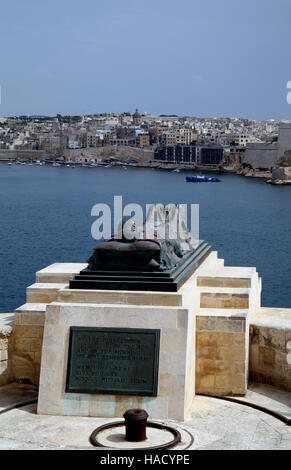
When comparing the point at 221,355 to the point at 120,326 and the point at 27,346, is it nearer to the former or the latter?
the point at 120,326

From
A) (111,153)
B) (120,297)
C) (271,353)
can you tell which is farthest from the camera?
(111,153)

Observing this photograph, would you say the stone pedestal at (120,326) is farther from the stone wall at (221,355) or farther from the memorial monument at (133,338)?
the stone wall at (221,355)

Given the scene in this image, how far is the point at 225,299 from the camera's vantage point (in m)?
7.66

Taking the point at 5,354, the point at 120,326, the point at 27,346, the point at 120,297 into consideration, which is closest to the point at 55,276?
the point at 27,346

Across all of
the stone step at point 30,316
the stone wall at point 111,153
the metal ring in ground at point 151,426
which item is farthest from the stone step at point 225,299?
the stone wall at point 111,153

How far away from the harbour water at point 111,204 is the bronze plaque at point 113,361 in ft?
33.9

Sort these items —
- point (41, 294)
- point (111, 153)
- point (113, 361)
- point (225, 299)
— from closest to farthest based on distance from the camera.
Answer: point (113, 361), point (225, 299), point (41, 294), point (111, 153)

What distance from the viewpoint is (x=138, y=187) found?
6506 cm

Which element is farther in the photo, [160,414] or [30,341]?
[30,341]

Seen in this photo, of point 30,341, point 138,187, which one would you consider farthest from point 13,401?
point 138,187

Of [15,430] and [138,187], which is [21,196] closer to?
[138,187]

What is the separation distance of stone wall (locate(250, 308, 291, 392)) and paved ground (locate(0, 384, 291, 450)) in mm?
214

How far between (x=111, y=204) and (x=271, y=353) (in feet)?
132

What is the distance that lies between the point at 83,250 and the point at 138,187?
3765 centimetres
